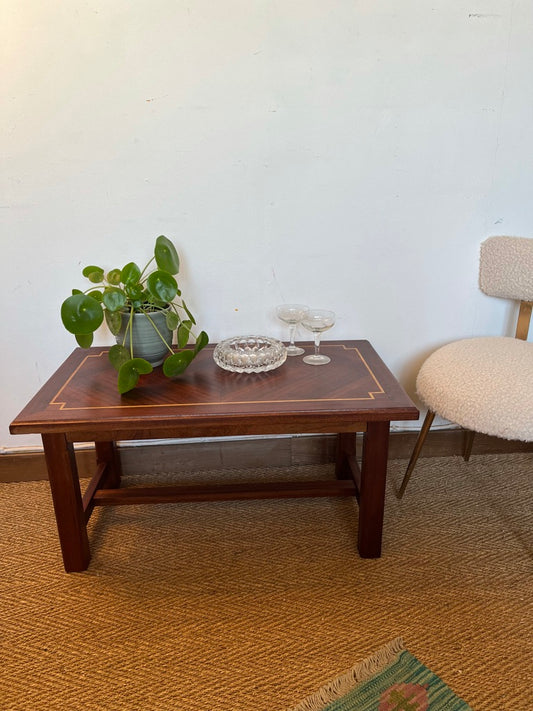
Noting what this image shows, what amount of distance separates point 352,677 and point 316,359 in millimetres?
796

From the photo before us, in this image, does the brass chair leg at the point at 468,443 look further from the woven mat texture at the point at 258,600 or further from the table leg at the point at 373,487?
the table leg at the point at 373,487

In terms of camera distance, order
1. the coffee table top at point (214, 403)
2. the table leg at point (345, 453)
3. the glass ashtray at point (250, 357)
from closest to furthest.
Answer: the coffee table top at point (214, 403)
the glass ashtray at point (250, 357)
the table leg at point (345, 453)

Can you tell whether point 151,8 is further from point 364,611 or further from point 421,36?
point 364,611

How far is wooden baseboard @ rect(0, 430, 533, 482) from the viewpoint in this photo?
1.88 m

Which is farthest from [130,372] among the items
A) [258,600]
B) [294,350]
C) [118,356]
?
[258,600]

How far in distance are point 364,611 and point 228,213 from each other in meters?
1.14

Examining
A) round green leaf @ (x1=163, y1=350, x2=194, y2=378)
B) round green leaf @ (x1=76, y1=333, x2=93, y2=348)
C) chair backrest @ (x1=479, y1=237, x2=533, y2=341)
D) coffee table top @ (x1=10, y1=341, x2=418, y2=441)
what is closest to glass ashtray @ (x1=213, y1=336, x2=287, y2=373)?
coffee table top @ (x1=10, y1=341, x2=418, y2=441)

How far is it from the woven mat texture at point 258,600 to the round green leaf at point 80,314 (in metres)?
0.66

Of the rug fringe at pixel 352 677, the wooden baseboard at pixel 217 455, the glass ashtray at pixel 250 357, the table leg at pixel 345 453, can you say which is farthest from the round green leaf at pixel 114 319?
the rug fringe at pixel 352 677

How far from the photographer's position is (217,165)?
1.61 m

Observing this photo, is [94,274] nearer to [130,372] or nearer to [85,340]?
[85,340]

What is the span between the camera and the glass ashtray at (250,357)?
152 cm

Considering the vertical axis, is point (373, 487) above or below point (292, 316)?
below

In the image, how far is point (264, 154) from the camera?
1609mm
